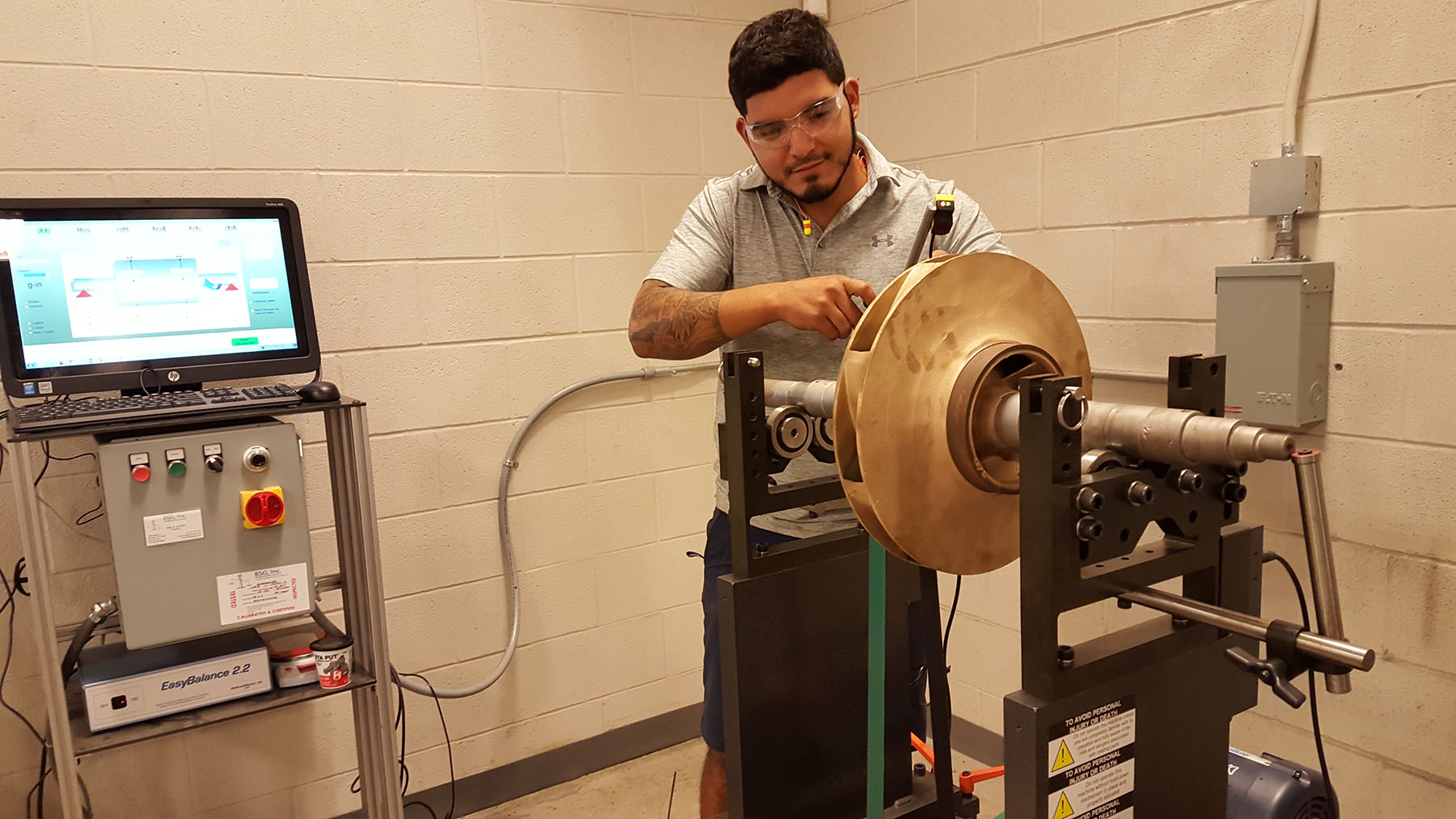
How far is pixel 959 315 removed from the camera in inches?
41.1

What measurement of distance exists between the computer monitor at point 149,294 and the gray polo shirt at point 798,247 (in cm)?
87

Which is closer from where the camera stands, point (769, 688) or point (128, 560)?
point (769, 688)

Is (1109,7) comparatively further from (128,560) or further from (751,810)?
(128,560)

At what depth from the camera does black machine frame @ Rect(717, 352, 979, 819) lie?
1.25m

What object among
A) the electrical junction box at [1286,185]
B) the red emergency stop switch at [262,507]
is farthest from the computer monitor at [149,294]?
the electrical junction box at [1286,185]

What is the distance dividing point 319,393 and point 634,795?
1449mm

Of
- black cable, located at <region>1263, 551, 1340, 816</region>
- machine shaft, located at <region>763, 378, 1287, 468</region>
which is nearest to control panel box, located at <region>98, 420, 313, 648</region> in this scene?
machine shaft, located at <region>763, 378, 1287, 468</region>

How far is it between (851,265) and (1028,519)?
2.82 ft

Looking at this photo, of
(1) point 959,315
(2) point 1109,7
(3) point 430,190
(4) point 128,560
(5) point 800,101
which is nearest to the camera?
(1) point 959,315

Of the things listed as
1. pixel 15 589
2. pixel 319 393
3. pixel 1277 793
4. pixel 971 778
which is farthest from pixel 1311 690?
pixel 15 589

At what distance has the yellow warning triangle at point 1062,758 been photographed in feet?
2.94

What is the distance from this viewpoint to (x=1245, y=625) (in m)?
0.91

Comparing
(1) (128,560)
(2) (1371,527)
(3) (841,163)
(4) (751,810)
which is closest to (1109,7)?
(3) (841,163)

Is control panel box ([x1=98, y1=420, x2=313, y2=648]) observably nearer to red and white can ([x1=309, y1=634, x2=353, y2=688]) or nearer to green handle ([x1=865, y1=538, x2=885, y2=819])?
red and white can ([x1=309, y1=634, x2=353, y2=688])
